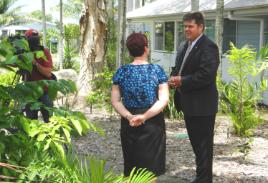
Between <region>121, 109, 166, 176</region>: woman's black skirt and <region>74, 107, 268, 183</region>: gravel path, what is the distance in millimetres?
1553

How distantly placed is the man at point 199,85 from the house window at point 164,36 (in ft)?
52.8

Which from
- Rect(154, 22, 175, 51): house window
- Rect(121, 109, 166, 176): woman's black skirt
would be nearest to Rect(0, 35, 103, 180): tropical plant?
Rect(121, 109, 166, 176): woman's black skirt

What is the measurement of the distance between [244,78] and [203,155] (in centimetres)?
362

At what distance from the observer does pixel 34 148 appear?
2.55 meters

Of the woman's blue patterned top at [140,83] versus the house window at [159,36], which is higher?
the house window at [159,36]

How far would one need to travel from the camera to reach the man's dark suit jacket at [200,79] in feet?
14.9

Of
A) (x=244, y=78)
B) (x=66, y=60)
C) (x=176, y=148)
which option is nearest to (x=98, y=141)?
(x=176, y=148)

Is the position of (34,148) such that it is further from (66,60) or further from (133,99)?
(66,60)

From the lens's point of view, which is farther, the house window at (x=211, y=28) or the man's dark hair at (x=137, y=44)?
the house window at (x=211, y=28)

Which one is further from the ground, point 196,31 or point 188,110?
point 196,31

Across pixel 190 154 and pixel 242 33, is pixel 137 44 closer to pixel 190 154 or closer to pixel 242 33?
pixel 190 154

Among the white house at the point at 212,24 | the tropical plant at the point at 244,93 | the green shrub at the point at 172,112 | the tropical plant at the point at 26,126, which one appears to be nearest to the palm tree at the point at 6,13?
the white house at the point at 212,24

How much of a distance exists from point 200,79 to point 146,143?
95 centimetres

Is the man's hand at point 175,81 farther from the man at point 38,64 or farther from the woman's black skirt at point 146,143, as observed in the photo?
the man at point 38,64
